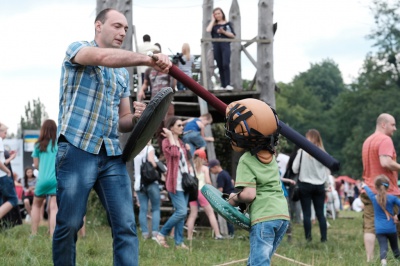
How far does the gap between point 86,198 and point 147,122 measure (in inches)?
23.5

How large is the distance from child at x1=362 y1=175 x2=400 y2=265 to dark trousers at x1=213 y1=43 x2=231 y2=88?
20.8ft

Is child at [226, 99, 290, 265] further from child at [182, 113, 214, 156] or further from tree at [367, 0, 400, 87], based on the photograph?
tree at [367, 0, 400, 87]

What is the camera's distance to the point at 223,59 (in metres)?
15.2

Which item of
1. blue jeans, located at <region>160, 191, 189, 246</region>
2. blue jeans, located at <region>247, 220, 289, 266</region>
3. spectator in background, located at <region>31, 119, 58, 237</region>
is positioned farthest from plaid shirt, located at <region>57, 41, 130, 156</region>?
blue jeans, located at <region>160, 191, 189, 246</region>

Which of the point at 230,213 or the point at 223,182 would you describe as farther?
the point at 223,182

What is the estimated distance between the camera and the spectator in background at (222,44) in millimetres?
15188

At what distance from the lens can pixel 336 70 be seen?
114375mm

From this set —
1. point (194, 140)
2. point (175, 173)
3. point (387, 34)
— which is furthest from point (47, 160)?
point (387, 34)

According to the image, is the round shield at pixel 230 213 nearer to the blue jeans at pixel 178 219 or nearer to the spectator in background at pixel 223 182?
the blue jeans at pixel 178 219

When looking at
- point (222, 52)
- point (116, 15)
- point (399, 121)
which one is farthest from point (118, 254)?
point (399, 121)

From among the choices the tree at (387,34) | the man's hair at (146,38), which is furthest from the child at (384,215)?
the tree at (387,34)

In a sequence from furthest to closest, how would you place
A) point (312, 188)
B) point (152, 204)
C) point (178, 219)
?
point (312, 188)
point (152, 204)
point (178, 219)

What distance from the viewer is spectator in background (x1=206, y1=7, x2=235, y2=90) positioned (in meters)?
15.2

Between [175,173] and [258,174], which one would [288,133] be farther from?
[175,173]
